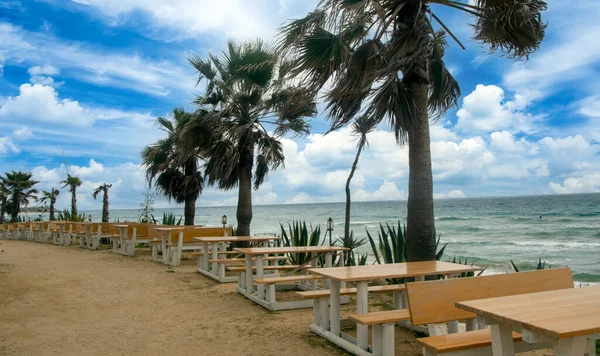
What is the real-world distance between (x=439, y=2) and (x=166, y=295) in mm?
5210

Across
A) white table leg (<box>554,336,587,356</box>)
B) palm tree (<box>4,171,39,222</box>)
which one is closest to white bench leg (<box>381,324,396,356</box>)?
white table leg (<box>554,336,587,356</box>)

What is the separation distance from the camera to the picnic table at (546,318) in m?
1.96

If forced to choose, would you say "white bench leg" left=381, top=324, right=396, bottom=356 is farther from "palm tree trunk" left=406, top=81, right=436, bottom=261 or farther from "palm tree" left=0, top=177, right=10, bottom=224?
"palm tree" left=0, top=177, right=10, bottom=224

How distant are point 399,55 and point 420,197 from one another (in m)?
1.70

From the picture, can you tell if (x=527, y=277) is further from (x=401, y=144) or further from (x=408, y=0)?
(x=408, y=0)

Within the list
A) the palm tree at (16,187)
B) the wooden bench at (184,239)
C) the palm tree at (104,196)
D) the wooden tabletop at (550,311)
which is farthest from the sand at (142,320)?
the palm tree at (16,187)

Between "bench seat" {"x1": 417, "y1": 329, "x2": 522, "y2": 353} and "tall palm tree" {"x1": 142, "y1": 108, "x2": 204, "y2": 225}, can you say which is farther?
"tall palm tree" {"x1": 142, "y1": 108, "x2": 204, "y2": 225}

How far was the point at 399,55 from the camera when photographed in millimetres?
5395

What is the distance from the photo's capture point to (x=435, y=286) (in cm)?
290

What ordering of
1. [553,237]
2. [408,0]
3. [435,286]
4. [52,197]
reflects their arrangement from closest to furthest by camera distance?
[435,286]
[408,0]
[553,237]
[52,197]

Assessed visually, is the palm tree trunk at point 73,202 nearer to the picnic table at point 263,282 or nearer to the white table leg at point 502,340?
the picnic table at point 263,282

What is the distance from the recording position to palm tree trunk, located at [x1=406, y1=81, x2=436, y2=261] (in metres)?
5.04

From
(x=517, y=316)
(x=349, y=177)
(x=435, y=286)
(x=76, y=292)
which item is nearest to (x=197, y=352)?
(x=435, y=286)

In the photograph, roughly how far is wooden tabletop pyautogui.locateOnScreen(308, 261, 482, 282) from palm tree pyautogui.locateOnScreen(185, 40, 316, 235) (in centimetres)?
564
